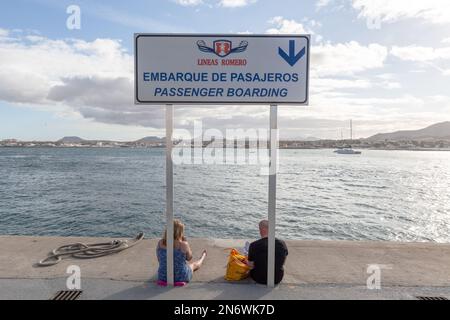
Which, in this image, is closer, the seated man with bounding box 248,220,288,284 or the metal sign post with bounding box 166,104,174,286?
the metal sign post with bounding box 166,104,174,286

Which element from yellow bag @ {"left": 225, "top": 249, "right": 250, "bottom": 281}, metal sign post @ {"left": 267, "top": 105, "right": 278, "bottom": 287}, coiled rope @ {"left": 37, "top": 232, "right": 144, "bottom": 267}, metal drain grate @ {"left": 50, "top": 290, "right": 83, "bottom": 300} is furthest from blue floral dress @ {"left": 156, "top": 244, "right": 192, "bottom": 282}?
coiled rope @ {"left": 37, "top": 232, "right": 144, "bottom": 267}

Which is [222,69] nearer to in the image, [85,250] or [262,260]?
[262,260]

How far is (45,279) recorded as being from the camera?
5.07m

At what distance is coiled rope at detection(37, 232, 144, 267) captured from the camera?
19.2 feet

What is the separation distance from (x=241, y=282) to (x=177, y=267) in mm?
991

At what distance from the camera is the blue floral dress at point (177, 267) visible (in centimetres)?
496

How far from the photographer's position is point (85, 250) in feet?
20.7

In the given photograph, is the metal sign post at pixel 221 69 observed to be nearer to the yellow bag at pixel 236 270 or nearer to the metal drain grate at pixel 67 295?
the yellow bag at pixel 236 270

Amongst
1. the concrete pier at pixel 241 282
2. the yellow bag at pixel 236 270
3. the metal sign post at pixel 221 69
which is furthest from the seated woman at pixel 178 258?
the metal sign post at pixel 221 69

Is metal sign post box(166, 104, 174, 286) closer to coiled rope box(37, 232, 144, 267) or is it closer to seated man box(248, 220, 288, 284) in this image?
seated man box(248, 220, 288, 284)

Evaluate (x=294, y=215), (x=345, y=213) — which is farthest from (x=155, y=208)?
(x=345, y=213)

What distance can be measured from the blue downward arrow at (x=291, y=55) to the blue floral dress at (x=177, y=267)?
10.5 feet
